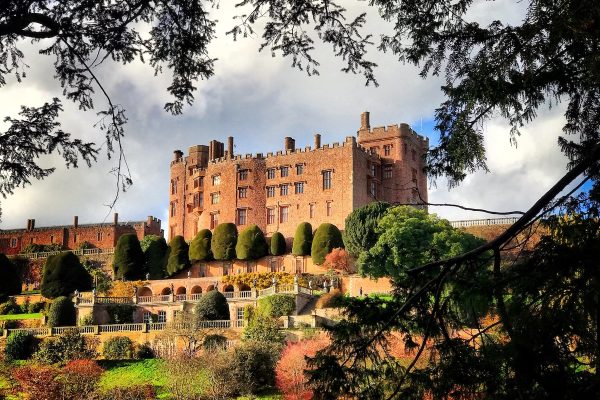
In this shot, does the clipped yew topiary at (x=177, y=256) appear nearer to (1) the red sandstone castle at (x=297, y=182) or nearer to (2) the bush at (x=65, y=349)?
(1) the red sandstone castle at (x=297, y=182)

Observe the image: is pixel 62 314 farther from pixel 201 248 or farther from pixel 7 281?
pixel 201 248

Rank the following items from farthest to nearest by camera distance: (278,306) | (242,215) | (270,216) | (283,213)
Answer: (242,215), (270,216), (283,213), (278,306)

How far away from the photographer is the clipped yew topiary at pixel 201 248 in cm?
5441

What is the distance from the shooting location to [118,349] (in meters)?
38.2

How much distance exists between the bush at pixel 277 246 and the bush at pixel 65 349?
630 inches

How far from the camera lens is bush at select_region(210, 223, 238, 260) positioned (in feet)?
176

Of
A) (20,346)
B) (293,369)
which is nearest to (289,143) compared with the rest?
(20,346)

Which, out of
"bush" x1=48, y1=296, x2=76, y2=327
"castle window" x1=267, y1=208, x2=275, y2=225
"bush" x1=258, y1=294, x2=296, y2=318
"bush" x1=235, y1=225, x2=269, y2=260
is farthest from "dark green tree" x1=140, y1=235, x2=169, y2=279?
"bush" x1=258, y1=294, x2=296, y2=318

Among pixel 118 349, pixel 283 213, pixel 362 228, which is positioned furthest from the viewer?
pixel 283 213

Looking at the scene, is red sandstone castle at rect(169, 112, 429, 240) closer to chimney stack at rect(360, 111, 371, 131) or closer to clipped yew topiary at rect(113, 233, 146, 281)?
chimney stack at rect(360, 111, 371, 131)

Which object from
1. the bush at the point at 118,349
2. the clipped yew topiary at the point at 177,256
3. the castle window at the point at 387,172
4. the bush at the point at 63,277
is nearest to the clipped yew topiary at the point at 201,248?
the clipped yew topiary at the point at 177,256

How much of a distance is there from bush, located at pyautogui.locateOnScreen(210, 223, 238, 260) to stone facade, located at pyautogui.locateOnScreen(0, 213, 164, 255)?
1997 centimetres

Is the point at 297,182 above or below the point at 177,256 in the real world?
above

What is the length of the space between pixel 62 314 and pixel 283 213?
18.6m
